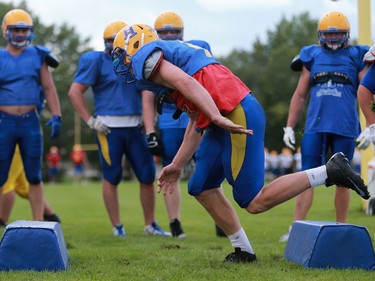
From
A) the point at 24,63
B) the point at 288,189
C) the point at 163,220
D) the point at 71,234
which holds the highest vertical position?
the point at 24,63

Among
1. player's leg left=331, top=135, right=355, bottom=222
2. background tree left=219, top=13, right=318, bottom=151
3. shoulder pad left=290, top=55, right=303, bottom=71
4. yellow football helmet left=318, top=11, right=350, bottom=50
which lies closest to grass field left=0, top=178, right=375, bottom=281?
player's leg left=331, top=135, right=355, bottom=222

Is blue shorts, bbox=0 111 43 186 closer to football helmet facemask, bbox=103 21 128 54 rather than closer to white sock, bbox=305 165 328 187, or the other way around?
football helmet facemask, bbox=103 21 128 54

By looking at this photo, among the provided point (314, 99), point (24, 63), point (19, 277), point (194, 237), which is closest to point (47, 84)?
point (24, 63)

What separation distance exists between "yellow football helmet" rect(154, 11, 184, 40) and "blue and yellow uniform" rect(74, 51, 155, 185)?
63cm

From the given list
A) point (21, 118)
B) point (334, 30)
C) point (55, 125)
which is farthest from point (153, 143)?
point (334, 30)

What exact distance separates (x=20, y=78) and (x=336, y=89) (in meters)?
2.95

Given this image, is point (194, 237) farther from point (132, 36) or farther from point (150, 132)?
point (132, 36)

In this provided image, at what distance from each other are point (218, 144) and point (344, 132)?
6.56ft

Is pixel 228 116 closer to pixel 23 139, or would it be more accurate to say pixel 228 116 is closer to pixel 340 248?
pixel 340 248

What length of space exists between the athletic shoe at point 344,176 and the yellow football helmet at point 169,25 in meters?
2.78

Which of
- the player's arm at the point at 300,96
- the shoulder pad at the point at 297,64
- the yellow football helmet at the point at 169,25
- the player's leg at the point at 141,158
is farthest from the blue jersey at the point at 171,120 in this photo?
the shoulder pad at the point at 297,64

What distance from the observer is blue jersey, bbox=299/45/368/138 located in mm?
6387

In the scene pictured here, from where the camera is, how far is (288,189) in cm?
462

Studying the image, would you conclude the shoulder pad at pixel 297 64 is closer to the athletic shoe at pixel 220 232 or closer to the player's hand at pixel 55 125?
the athletic shoe at pixel 220 232
